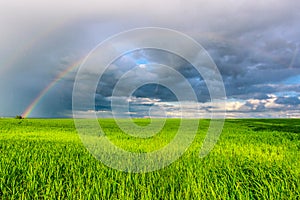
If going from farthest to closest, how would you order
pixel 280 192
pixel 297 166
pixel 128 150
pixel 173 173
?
1. pixel 128 150
2. pixel 297 166
3. pixel 173 173
4. pixel 280 192

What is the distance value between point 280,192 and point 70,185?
469 cm

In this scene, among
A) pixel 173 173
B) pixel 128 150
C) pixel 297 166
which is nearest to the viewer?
pixel 173 173

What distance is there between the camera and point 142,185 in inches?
281

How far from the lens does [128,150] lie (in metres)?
12.0

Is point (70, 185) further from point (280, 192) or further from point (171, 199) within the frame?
point (280, 192)

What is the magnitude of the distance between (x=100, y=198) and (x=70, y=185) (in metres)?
0.89

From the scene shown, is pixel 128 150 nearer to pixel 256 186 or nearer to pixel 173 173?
pixel 173 173

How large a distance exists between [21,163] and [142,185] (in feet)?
13.4

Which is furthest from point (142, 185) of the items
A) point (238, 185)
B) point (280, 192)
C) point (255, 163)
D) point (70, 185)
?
point (255, 163)

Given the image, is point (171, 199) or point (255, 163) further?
point (255, 163)

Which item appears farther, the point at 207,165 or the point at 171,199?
the point at 207,165

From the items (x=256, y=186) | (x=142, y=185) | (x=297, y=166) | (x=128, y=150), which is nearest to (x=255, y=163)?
(x=297, y=166)

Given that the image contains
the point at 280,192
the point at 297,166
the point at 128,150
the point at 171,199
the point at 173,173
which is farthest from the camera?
the point at 128,150

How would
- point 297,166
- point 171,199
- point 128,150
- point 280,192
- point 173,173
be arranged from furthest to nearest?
point 128,150 < point 297,166 < point 173,173 < point 280,192 < point 171,199
